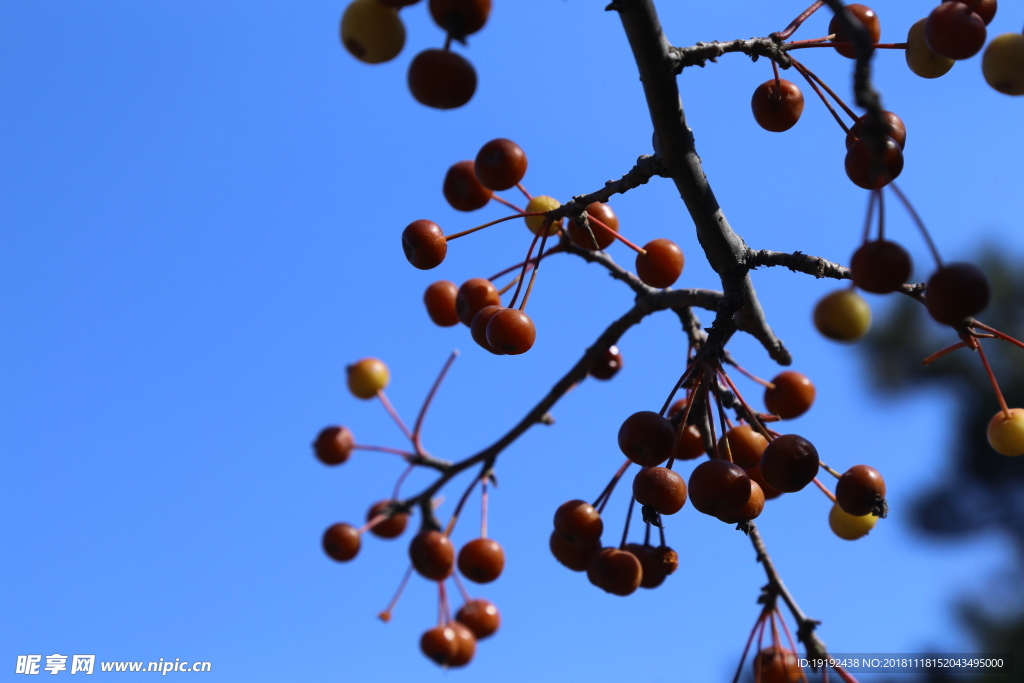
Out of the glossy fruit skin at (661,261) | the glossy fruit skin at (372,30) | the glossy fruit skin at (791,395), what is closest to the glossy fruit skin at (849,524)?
the glossy fruit skin at (791,395)

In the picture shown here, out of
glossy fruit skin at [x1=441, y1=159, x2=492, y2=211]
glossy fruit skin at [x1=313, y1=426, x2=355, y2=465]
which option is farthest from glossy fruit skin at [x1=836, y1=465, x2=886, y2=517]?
glossy fruit skin at [x1=313, y1=426, x2=355, y2=465]

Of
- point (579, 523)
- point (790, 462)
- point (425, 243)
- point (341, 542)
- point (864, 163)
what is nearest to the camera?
point (864, 163)

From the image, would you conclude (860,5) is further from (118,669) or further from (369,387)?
(118,669)

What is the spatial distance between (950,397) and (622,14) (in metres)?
10.3

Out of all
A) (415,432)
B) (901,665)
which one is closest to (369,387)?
(415,432)

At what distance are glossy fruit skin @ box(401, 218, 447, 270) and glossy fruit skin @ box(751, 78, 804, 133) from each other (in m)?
0.78

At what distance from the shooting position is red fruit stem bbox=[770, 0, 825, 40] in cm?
157

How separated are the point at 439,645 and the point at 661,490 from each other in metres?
1.45

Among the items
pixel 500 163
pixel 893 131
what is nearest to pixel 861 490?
pixel 893 131

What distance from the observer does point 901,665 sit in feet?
8.42

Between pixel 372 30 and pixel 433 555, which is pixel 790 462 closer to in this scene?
pixel 372 30

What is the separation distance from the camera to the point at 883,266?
37.9 inches

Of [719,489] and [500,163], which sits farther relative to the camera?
[500,163]

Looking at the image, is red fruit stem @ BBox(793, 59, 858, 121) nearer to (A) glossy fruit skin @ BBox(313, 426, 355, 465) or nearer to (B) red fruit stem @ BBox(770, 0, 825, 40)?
(B) red fruit stem @ BBox(770, 0, 825, 40)
